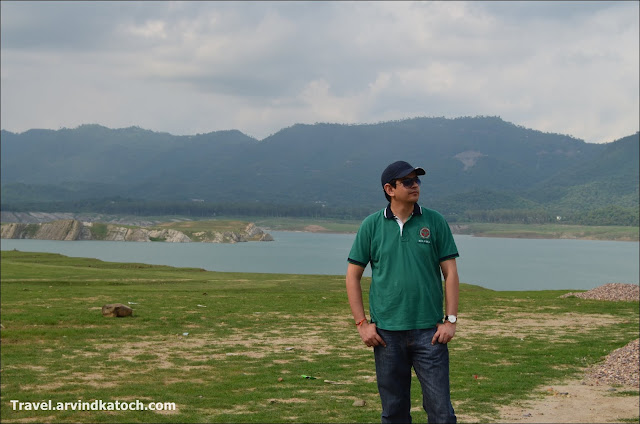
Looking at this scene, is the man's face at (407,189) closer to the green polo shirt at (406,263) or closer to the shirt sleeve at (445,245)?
the green polo shirt at (406,263)

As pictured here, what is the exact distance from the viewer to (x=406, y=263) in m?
7.63

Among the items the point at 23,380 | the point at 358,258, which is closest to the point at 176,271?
the point at 23,380

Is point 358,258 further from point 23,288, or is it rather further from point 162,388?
point 23,288

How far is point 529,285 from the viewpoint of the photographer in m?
95.5

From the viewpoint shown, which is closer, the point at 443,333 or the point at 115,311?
the point at 443,333

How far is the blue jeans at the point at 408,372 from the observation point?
24.6 feet

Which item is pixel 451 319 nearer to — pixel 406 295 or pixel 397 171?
pixel 406 295

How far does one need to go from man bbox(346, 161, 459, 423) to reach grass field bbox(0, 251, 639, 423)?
5861 mm

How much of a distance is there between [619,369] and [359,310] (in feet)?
43.8

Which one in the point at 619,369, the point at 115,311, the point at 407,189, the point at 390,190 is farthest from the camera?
the point at 115,311

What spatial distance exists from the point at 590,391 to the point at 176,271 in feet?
181

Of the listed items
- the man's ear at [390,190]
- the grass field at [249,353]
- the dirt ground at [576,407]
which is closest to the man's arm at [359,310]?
the man's ear at [390,190]

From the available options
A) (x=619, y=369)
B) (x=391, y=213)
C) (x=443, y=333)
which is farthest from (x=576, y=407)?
Result: (x=391, y=213)

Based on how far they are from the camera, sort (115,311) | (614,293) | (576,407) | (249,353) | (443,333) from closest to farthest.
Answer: (443,333)
(576,407)
(249,353)
(115,311)
(614,293)
